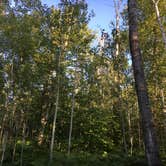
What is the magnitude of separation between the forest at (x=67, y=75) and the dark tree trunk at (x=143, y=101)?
8.11m

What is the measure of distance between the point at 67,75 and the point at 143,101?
10.9m

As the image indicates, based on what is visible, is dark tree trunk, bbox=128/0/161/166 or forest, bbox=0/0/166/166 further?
forest, bbox=0/0/166/166

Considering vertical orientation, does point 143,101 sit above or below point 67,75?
below

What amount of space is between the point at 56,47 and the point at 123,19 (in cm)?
546

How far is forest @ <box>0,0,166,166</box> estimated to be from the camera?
16016 mm

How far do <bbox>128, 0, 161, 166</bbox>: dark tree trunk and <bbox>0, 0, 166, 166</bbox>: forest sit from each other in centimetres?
811

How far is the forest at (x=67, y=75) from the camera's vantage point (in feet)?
52.5

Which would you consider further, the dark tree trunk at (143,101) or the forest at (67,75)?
the forest at (67,75)

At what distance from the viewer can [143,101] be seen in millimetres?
6164

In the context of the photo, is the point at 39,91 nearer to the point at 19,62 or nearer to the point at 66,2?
the point at 19,62

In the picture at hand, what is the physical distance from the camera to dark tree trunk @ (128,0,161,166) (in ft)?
18.7

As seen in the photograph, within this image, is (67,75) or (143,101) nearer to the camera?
(143,101)

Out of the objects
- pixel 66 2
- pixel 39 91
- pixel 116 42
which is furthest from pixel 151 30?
pixel 39 91

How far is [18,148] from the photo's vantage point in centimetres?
1730
